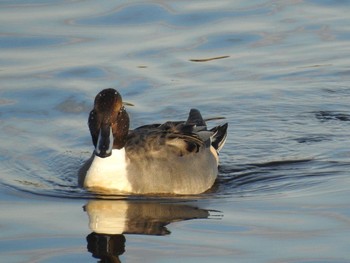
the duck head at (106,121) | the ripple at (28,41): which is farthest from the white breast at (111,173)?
the ripple at (28,41)

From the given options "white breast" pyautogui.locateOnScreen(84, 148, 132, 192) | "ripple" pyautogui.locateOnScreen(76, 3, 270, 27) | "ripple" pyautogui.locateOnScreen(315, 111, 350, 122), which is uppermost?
"ripple" pyautogui.locateOnScreen(76, 3, 270, 27)

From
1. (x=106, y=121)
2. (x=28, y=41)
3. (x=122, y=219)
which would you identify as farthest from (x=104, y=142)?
(x=28, y=41)

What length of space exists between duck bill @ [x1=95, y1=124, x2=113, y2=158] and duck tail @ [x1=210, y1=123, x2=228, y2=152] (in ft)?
6.03

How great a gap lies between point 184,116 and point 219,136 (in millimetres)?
1422

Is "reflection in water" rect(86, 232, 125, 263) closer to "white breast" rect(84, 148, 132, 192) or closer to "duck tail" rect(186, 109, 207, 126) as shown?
"white breast" rect(84, 148, 132, 192)

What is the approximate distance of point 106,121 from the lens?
12039 mm

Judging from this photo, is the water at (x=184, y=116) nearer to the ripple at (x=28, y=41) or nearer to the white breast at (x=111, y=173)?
the ripple at (x=28, y=41)

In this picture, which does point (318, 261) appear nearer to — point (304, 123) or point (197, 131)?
point (197, 131)

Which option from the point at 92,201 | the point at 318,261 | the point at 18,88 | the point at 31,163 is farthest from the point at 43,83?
the point at 318,261

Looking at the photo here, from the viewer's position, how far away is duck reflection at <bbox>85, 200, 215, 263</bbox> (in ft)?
33.5

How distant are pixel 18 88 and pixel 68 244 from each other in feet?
18.4

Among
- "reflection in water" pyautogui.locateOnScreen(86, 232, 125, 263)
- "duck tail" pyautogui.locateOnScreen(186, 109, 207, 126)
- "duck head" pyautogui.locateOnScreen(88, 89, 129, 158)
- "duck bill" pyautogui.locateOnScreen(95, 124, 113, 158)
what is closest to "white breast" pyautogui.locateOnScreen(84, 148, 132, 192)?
"duck head" pyautogui.locateOnScreen(88, 89, 129, 158)

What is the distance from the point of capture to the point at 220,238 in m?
10.3

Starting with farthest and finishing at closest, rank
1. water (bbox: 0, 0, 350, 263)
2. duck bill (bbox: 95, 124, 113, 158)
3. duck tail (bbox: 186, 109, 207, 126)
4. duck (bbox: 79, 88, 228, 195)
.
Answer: duck tail (bbox: 186, 109, 207, 126) → duck (bbox: 79, 88, 228, 195) → duck bill (bbox: 95, 124, 113, 158) → water (bbox: 0, 0, 350, 263)
